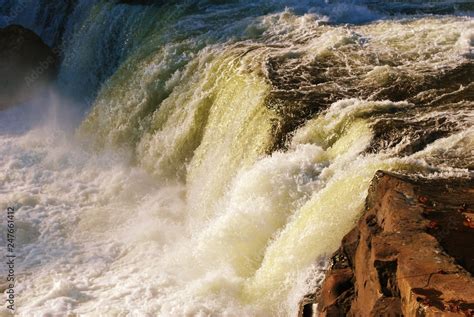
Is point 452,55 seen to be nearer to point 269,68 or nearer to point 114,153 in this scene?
point 269,68

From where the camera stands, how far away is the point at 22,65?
1352cm

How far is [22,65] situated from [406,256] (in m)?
12.0

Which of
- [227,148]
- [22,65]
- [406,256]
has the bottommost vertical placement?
[22,65]

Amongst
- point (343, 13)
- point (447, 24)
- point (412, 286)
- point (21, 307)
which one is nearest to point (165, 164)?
point (21, 307)

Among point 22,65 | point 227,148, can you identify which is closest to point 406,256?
point 227,148

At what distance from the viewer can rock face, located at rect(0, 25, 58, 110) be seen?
516 inches

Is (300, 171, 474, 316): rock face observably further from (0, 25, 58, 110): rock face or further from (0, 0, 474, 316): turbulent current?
(0, 25, 58, 110): rock face

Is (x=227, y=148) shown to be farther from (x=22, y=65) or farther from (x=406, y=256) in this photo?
(x=22, y=65)

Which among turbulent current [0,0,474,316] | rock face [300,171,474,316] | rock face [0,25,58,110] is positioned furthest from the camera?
rock face [0,25,58,110]

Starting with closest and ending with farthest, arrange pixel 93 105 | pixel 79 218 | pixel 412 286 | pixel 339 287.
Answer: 1. pixel 412 286
2. pixel 339 287
3. pixel 79 218
4. pixel 93 105

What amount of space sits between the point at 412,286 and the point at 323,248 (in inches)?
56.0

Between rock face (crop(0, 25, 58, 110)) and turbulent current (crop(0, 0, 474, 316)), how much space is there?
1067 millimetres

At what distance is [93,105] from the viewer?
36.1 feet

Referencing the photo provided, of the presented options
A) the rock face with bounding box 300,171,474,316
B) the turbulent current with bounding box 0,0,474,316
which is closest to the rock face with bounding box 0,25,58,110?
the turbulent current with bounding box 0,0,474,316
